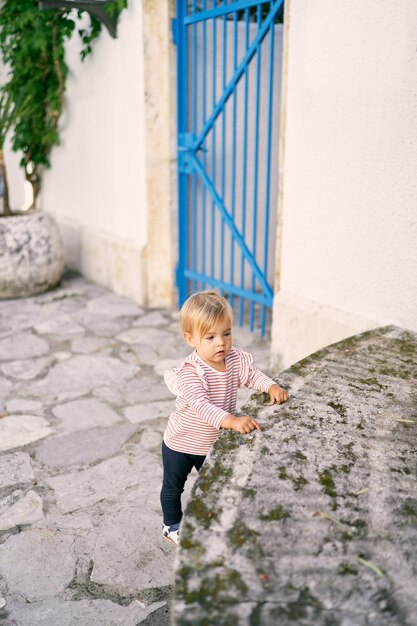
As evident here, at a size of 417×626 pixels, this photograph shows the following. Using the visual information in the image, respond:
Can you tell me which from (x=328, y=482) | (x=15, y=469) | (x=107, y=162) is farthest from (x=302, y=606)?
(x=107, y=162)

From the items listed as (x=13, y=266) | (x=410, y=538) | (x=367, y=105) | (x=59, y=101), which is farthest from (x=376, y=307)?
(x=59, y=101)

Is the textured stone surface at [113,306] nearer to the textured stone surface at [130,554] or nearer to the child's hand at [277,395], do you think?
the textured stone surface at [130,554]

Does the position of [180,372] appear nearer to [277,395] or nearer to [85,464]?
[277,395]

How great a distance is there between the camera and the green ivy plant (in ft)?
19.3

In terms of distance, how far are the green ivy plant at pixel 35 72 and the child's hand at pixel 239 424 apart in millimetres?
4679

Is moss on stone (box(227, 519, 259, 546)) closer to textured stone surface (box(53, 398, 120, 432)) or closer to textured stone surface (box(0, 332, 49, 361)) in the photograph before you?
textured stone surface (box(53, 398, 120, 432))

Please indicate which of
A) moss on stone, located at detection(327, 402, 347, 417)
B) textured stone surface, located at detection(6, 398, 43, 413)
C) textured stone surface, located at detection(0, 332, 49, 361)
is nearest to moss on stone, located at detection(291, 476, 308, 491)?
moss on stone, located at detection(327, 402, 347, 417)

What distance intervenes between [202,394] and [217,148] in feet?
11.8

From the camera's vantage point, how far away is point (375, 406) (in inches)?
91.4

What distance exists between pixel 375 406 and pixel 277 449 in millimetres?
513

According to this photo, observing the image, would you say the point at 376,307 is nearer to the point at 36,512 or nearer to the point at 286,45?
the point at 286,45

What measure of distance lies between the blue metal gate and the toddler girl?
2.26 meters

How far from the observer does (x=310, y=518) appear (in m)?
1.67

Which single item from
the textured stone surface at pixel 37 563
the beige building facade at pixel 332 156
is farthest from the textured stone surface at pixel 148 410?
the textured stone surface at pixel 37 563
